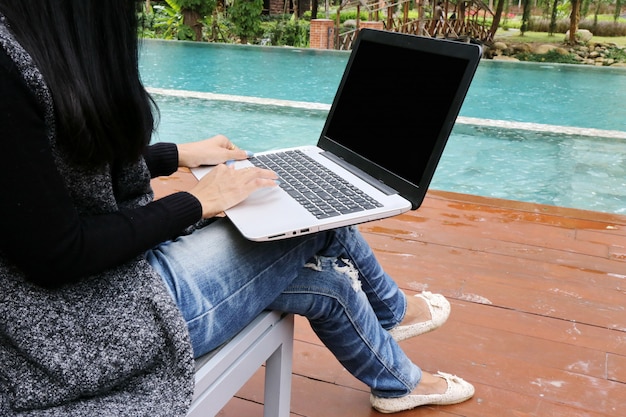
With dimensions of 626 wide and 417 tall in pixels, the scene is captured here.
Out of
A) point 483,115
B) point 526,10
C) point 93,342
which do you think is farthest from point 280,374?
point 526,10

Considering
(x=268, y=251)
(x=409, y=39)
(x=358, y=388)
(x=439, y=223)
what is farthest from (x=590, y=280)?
(x=268, y=251)

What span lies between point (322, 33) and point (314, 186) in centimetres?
1302

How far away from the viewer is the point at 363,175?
44.9 inches

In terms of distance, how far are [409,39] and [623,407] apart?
3.04 ft

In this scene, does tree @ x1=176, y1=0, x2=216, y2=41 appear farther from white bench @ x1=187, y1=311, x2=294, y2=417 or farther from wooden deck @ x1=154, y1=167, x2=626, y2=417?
white bench @ x1=187, y1=311, x2=294, y2=417

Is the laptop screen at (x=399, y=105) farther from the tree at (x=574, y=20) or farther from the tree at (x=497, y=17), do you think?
the tree at (x=574, y=20)

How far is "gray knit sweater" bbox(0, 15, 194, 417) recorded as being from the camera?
0.68 m

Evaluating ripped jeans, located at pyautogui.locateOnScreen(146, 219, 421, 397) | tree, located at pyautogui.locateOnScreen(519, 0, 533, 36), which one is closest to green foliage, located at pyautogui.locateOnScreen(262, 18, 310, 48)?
tree, located at pyautogui.locateOnScreen(519, 0, 533, 36)

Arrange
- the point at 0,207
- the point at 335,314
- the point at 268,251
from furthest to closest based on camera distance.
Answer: the point at 335,314
the point at 268,251
the point at 0,207

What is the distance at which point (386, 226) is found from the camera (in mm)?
2270

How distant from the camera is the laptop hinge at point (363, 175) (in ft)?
3.47

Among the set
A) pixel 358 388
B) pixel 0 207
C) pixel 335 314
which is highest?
pixel 0 207

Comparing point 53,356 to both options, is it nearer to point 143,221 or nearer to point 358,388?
point 143,221

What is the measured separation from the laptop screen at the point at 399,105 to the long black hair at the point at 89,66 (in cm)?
49
